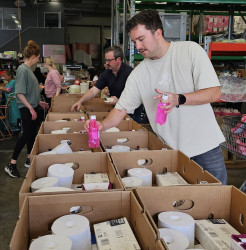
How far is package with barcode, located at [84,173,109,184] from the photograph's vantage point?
6.33ft

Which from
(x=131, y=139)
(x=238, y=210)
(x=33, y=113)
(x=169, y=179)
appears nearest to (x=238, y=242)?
(x=238, y=210)

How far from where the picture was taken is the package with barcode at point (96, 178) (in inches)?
76.0

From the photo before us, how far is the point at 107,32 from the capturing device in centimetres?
2302

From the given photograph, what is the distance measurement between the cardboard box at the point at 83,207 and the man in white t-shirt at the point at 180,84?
815 mm

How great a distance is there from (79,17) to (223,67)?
17.5 meters

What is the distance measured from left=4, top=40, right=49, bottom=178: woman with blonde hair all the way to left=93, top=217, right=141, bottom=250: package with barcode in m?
3.62

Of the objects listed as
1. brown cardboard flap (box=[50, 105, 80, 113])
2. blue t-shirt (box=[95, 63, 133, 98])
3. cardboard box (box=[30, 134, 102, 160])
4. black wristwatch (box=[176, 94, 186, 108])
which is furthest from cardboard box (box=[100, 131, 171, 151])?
brown cardboard flap (box=[50, 105, 80, 113])

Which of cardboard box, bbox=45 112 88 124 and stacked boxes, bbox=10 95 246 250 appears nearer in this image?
stacked boxes, bbox=10 95 246 250

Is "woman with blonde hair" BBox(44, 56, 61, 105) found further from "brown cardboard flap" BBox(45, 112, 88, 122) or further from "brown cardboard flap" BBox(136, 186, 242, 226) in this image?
"brown cardboard flap" BBox(136, 186, 242, 226)

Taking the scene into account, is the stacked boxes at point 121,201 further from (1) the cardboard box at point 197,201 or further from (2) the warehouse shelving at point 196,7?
(2) the warehouse shelving at point 196,7

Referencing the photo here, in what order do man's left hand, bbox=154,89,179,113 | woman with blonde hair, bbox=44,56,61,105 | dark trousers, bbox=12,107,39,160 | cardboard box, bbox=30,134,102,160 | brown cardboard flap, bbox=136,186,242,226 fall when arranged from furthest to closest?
1. woman with blonde hair, bbox=44,56,61,105
2. dark trousers, bbox=12,107,39,160
3. cardboard box, bbox=30,134,102,160
4. man's left hand, bbox=154,89,179,113
5. brown cardboard flap, bbox=136,186,242,226

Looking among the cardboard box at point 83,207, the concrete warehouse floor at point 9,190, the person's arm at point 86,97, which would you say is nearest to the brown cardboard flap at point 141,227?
the cardboard box at point 83,207

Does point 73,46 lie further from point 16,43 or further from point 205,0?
point 205,0

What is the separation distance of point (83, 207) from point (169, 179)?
68 cm
